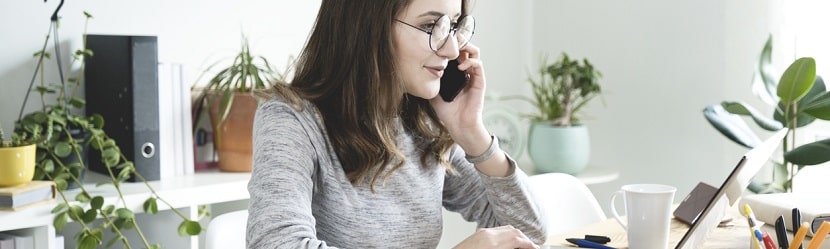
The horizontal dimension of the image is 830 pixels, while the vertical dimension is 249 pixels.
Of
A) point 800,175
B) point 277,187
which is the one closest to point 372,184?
point 277,187

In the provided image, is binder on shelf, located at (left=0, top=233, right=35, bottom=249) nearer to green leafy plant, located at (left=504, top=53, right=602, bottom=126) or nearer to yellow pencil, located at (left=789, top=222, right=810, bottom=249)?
yellow pencil, located at (left=789, top=222, right=810, bottom=249)

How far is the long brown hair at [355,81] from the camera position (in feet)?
4.96

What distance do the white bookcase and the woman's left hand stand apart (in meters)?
0.75

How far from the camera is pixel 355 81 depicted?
5.03ft

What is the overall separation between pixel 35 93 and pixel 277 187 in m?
1.20

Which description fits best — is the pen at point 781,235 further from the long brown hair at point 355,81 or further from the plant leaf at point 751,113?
the plant leaf at point 751,113

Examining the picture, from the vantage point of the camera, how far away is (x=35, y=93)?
2.31 m

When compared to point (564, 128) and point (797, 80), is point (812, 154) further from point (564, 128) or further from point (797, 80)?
point (564, 128)

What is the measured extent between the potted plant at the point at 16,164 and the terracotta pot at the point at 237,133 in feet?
1.71

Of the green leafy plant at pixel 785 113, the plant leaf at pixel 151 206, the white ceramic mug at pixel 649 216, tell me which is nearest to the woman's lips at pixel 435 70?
the white ceramic mug at pixel 649 216

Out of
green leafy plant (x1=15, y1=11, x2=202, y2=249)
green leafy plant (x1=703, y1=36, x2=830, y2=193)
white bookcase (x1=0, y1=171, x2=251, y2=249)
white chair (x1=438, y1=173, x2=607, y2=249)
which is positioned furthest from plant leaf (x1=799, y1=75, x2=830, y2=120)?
green leafy plant (x1=15, y1=11, x2=202, y2=249)

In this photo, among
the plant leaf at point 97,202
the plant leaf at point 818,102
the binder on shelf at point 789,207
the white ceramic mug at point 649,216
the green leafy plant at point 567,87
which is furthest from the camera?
the green leafy plant at point 567,87

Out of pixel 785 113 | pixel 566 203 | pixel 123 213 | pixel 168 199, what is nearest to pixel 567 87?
pixel 785 113

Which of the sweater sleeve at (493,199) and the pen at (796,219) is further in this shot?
the sweater sleeve at (493,199)
